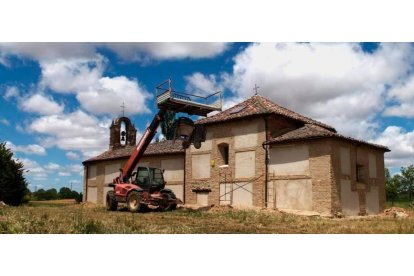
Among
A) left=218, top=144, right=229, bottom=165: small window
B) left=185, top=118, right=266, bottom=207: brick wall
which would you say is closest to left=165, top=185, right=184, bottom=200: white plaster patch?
left=185, top=118, right=266, bottom=207: brick wall

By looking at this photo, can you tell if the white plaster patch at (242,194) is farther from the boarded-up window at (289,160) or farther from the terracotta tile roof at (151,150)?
the terracotta tile roof at (151,150)

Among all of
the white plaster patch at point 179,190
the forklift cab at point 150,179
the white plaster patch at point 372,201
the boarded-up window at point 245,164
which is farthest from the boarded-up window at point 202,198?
the white plaster patch at point 372,201

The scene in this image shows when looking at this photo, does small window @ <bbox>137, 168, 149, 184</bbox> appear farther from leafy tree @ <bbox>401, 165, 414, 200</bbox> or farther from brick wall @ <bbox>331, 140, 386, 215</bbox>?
leafy tree @ <bbox>401, 165, 414, 200</bbox>

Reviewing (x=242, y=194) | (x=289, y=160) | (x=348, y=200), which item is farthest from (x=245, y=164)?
(x=348, y=200)

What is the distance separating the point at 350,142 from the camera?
19781 mm

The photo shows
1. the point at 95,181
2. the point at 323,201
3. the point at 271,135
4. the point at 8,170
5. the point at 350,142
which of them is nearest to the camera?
the point at 323,201

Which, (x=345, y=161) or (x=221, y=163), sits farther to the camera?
(x=221, y=163)

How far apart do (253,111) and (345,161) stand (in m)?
5.50

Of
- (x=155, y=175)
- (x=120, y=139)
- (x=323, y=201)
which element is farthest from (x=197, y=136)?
(x=120, y=139)

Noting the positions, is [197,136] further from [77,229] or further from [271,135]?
[77,229]

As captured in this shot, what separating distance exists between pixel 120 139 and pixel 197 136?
14468 millimetres

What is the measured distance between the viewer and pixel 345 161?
1945cm

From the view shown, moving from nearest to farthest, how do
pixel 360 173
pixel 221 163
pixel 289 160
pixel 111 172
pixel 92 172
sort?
1. pixel 289 160
2. pixel 360 173
3. pixel 221 163
4. pixel 111 172
5. pixel 92 172

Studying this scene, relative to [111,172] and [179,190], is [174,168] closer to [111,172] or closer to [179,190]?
[179,190]
